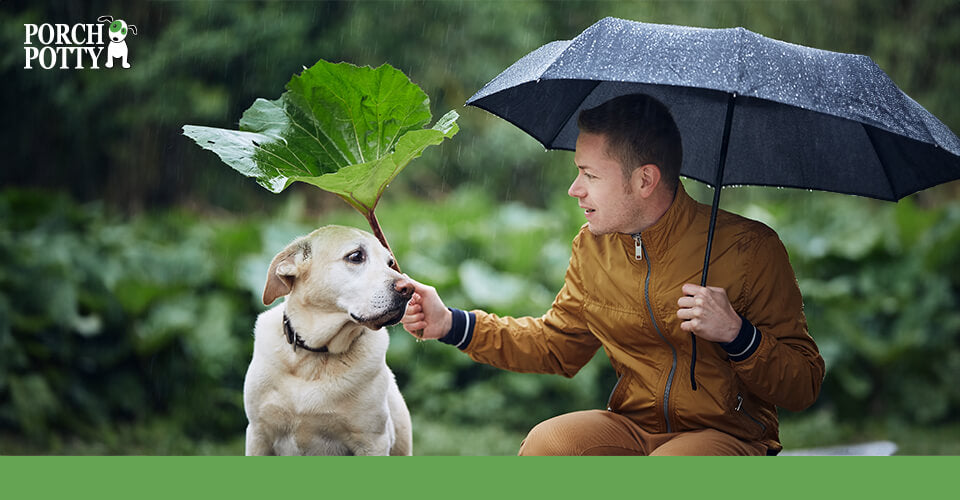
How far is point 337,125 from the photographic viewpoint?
2699mm

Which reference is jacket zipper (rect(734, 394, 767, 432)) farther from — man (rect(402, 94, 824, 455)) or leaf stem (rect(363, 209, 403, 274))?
leaf stem (rect(363, 209, 403, 274))

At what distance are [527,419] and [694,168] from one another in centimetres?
363

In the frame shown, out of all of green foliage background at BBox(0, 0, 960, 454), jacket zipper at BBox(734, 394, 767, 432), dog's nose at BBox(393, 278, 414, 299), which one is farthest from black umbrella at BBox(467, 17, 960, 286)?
green foliage background at BBox(0, 0, 960, 454)

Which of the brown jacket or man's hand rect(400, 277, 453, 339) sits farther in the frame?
man's hand rect(400, 277, 453, 339)

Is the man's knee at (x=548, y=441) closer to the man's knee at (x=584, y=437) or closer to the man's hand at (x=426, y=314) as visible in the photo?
the man's knee at (x=584, y=437)

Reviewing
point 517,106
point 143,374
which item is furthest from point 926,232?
point 143,374

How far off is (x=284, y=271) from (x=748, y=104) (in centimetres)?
173

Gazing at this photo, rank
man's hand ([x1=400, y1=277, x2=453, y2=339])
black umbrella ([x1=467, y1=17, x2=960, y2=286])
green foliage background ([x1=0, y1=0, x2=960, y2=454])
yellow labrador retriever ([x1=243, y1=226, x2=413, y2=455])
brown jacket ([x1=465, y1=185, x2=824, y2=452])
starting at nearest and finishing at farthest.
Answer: black umbrella ([x1=467, y1=17, x2=960, y2=286]) < yellow labrador retriever ([x1=243, y1=226, x2=413, y2=455]) < brown jacket ([x1=465, y1=185, x2=824, y2=452]) < man's hand ([x1=400, y1=277, x2=453, y2=339]) < green foliage background ([x1=0, y1=0, x2=960, y2=454])

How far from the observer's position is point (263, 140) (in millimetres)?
2617

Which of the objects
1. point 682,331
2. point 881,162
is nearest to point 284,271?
point 682,331

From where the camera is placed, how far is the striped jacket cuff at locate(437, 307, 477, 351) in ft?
9.50

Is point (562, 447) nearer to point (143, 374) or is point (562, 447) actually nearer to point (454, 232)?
point (143, 374)

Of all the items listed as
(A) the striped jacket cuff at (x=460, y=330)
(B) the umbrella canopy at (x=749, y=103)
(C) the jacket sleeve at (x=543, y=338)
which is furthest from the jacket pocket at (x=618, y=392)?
(B) the umbrella canopy at (x=749, y=103)

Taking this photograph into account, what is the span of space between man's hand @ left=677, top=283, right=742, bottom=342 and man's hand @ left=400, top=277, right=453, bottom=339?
763 millimetres
